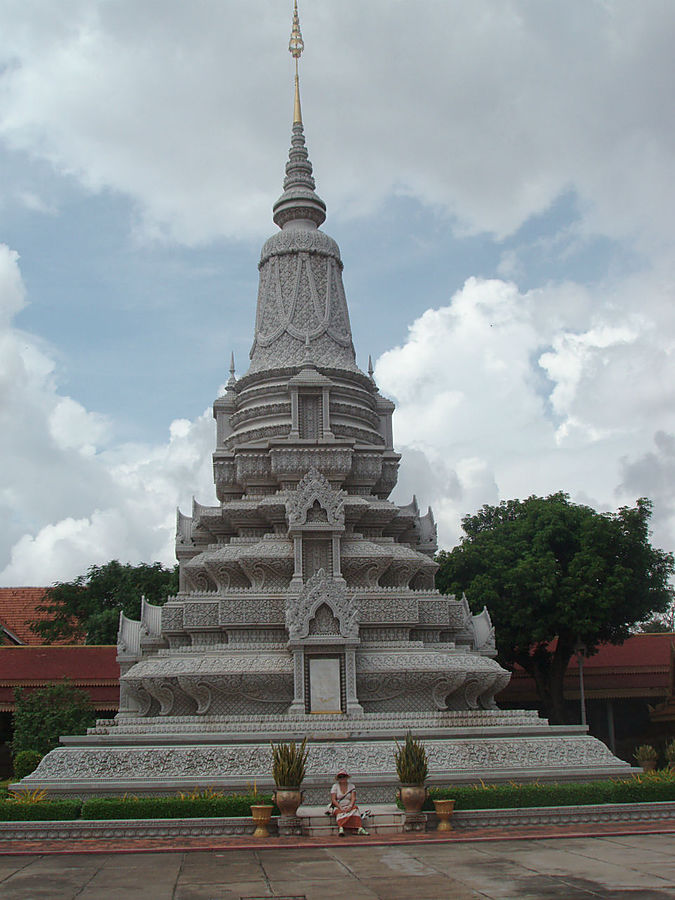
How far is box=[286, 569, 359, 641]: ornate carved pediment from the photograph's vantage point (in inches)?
770

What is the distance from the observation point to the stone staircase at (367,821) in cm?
1502

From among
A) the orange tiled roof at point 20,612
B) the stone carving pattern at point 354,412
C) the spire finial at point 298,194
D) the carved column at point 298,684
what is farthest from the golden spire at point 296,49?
the orange tiled roof at point 20,612

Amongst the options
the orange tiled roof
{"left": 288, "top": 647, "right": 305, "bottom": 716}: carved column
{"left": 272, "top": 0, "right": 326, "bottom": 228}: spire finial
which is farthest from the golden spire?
the orange tiled roof

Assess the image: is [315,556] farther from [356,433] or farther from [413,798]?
[413,798]

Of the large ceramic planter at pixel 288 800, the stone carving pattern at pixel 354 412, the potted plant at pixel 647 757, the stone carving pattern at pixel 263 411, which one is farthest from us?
the potted plant at pixel 647 757

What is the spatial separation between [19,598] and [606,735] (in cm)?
2798

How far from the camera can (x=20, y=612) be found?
42938mm

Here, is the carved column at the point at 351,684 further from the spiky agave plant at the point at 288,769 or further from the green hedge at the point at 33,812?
the green hedge at the point at 33,812

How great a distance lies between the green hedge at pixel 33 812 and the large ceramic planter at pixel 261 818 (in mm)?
3207

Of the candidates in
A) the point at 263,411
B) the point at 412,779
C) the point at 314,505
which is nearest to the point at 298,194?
the point at 263,411

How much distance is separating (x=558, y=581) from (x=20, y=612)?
26152mm

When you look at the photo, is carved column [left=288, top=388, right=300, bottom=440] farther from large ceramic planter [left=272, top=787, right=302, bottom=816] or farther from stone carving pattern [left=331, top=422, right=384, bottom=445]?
large ceramic planter [left=272, top=787, right=302, bottom=816]

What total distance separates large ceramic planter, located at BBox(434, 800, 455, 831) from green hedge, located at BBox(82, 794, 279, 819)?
2787 mm

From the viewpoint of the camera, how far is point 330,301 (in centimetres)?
2631
